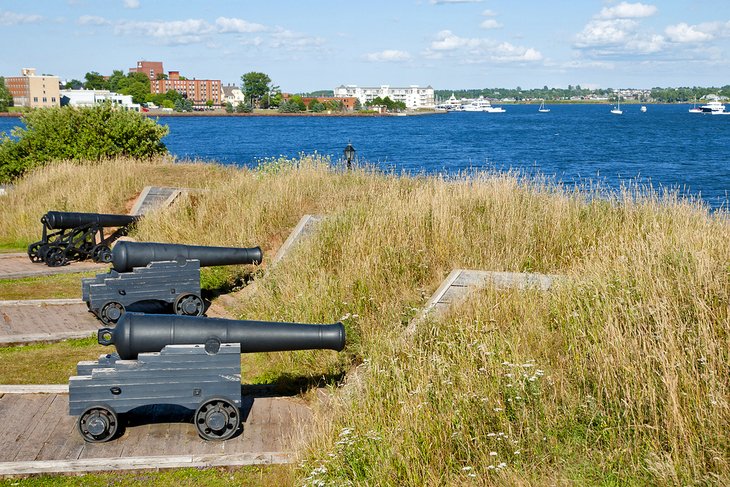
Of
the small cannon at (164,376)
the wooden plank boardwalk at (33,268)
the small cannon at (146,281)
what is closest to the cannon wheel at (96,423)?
the small cannon at (164,376)

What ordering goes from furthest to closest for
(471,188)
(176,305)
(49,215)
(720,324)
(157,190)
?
1. (157,190)
2. (49,215)
3. (471,188)
4. (176,305)
5. (720,324)

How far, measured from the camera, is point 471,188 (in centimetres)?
1048

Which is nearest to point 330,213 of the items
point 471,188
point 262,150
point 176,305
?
point 471,188

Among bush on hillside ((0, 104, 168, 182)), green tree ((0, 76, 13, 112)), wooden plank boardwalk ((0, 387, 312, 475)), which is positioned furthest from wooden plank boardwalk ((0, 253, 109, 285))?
green tree ((0, 76, 13, 112))

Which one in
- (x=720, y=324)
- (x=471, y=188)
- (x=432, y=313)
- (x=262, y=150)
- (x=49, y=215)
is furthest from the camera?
(x=262, y=150)

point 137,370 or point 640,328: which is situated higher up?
point 640,328

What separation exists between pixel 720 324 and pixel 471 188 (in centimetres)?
551

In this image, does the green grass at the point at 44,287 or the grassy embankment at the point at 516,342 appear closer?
the grassy embankment at the point at 516,342

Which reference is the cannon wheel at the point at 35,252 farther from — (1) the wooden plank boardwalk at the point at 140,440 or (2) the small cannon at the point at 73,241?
(1) the wooden plank boardwalk at the point at 140,440

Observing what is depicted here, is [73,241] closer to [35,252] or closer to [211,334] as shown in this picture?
[35,252]

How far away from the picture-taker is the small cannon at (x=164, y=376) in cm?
555

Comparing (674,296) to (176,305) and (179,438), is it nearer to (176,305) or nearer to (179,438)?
(179,438)

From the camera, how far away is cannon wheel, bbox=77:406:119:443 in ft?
18.3

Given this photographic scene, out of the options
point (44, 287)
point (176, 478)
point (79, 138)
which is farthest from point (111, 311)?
point (79, 138)
